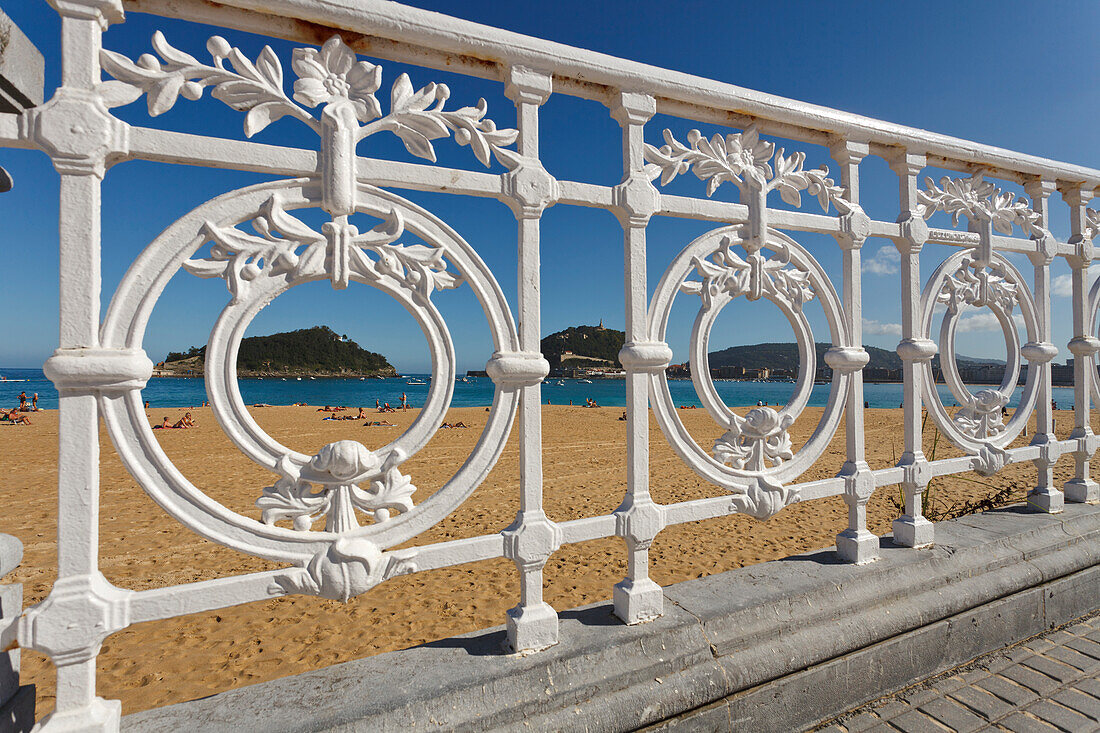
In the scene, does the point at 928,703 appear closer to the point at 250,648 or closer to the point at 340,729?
the point at 340,729

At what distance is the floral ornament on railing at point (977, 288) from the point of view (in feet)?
9.68

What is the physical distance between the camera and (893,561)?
2.63 meters

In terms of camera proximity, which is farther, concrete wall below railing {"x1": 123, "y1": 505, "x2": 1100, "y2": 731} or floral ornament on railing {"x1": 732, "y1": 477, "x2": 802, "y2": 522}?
floral ornament on railing {"x1": 732, "y1": 477, "x2": 802, "y2": 522}

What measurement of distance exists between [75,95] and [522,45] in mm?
1440

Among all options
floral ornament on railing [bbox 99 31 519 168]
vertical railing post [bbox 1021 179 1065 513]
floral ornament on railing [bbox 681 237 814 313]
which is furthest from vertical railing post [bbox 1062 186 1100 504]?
floral ornament on railing [bbox 99 31 519 168]

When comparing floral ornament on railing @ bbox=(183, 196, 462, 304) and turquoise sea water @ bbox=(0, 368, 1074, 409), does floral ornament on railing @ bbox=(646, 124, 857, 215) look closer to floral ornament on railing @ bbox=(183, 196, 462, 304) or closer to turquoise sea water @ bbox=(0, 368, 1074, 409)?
floral ornament on railing @ bbox=(183, 196, 462, 304)

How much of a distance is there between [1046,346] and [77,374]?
193 inches

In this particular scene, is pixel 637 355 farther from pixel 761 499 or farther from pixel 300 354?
pixel 300 354

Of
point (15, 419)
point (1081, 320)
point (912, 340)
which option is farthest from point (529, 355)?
point (15, 419)

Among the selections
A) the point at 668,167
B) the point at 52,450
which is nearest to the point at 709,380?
the point at 668,167

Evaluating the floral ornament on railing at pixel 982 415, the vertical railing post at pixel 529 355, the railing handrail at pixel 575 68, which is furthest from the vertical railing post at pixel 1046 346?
the vertical railing post at pixel 529 355

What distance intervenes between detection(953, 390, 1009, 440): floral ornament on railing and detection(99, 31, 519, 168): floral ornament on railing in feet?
10.1

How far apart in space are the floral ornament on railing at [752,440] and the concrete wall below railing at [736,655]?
61 centimetres

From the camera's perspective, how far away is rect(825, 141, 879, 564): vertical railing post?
2.59 metres
